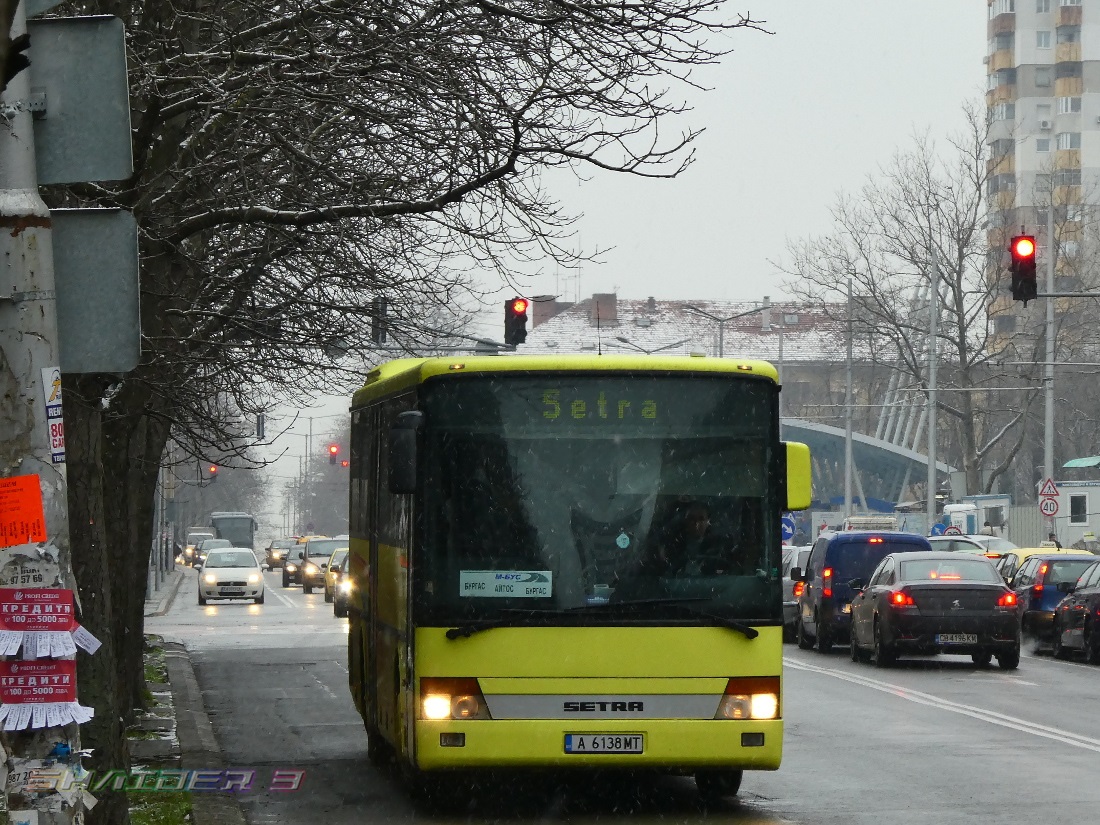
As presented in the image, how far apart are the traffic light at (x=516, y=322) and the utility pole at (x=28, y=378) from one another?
68.8ft

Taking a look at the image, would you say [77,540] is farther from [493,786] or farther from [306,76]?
[493,786]

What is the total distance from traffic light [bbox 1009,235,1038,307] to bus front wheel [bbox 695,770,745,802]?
1775cm

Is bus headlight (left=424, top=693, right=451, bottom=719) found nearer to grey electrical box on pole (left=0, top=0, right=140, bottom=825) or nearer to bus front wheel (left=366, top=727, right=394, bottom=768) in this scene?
bus front wheel (left=366, top=727, right=394, bottom=768)

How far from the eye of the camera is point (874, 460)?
94.8 m

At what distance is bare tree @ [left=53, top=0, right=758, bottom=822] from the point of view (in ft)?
37.0

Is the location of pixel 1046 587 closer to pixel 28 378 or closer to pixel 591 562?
pixel 591 562

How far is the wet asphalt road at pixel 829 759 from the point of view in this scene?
12172mm

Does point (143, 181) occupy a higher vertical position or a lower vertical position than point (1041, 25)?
lower

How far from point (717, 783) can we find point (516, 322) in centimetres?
1495

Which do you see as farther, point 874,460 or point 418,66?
point 874,460

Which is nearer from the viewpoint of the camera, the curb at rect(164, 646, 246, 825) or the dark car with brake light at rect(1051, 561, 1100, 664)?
the curb at rect(164, 646, 246, 825)

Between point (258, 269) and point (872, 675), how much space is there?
34.8 ft

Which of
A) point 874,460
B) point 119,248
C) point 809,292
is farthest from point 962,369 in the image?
point 119,248

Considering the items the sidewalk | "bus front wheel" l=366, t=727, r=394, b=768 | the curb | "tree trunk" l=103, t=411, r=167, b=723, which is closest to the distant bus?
the curb
